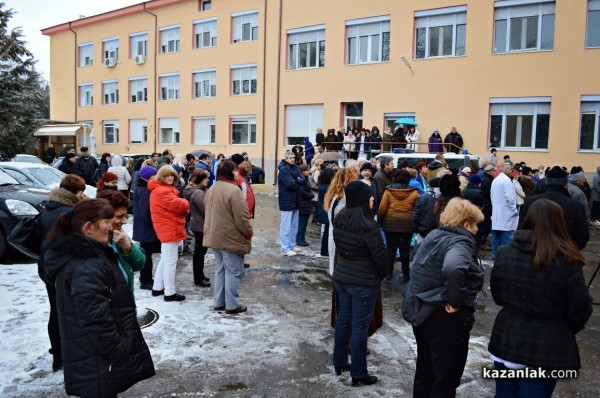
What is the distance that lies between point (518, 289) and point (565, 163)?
63.7 ft

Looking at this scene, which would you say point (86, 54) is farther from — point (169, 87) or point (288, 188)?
point (288, 188)

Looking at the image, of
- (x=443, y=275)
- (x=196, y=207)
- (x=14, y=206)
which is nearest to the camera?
(x=443, y=275)

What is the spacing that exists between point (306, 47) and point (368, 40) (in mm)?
3641

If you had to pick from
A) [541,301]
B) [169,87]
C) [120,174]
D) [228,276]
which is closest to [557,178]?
[541,301]

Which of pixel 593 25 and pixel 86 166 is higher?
pixel 593 25

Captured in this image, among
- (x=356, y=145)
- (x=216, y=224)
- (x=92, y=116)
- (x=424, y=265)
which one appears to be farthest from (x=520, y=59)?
(x=92, y=116)

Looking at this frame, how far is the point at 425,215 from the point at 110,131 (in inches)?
1359

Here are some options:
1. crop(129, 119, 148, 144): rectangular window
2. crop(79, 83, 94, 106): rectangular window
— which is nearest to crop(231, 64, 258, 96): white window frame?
crop(129, 119, 148, 144): rectangular window

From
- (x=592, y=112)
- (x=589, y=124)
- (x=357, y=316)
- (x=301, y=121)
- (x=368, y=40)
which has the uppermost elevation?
(x=368, y=40)

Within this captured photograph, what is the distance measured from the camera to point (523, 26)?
2120cm

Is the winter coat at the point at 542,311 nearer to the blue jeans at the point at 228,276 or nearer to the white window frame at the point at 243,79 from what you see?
the blue jeans at the point at 228,276

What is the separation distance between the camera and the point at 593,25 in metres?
19.9

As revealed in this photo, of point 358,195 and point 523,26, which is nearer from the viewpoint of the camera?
point 358,195

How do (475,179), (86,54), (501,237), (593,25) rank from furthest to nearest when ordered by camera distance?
1. (86,54)
2. (593,25)
3. (475,179)
4. (501,237)
